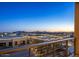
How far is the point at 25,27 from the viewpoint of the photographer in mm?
2875

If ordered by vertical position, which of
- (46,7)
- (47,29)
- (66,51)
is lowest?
(66,51)

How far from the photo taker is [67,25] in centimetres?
287

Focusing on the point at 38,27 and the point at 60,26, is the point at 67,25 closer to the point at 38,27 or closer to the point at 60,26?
the point at 60,26

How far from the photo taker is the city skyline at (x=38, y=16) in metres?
2.85

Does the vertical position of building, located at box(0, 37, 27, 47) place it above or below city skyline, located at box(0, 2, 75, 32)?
below

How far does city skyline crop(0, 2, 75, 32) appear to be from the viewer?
285 centimetres

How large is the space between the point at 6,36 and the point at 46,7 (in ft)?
2.61

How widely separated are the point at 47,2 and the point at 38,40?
2.08 ft

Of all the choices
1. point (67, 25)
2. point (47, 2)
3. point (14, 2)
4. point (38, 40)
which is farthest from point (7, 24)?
point (67, 25)

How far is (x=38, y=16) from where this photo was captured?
2.85 metres

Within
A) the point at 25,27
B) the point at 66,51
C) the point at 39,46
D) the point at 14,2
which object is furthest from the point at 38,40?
the point at 14,2

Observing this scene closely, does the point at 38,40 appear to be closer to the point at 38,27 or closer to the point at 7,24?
the point at 38,27

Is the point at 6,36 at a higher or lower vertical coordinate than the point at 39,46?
higher

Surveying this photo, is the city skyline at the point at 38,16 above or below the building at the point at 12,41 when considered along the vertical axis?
above
